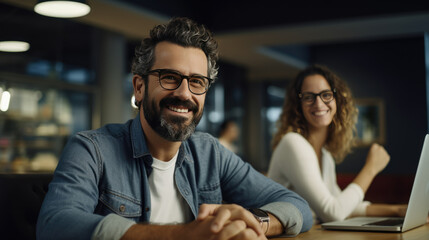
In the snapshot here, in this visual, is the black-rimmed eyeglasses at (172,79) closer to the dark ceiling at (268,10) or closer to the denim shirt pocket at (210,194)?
the denim shirt pocket at (210,194)

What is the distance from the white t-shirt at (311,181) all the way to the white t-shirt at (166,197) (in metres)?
0.64

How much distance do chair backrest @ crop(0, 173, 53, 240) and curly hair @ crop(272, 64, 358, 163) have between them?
1.33 meters

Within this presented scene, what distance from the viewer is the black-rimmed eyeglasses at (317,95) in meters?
2.24

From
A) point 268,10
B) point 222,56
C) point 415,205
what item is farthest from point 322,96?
point 222,56

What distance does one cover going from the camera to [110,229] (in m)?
1.08

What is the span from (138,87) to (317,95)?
101 centimetres

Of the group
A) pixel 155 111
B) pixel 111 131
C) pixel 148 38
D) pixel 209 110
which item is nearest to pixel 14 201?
pixel 111 131

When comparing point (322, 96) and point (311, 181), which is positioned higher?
point (322, 96)

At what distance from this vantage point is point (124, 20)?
6164 millimetres

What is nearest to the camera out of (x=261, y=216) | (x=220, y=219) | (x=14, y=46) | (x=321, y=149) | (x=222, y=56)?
(x=220, y=219)

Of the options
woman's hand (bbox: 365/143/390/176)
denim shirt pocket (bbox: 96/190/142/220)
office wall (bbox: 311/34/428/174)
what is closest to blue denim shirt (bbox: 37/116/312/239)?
denim shirt pocket (bbox: 96/190/142/220)

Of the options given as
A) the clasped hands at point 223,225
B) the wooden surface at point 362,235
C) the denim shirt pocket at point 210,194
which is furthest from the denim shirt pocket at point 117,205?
the wooden surface at point 362,235

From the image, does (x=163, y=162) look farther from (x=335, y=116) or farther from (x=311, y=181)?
(x=335, y=116)

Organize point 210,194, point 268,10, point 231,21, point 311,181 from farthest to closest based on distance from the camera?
point 231,21 < point 268,10 < point 311,181 < point 210,194
